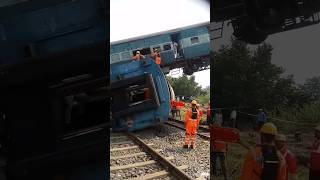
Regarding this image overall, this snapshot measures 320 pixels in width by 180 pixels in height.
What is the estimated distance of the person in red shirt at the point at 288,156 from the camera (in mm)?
2740

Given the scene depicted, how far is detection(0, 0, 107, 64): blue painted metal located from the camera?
9.75 feet

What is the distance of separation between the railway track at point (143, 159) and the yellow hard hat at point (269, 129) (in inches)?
26.6

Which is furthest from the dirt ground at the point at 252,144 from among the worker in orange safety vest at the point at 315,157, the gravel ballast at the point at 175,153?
the gravel ballast at the point at 175,153

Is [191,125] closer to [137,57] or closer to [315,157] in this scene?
[137,57]

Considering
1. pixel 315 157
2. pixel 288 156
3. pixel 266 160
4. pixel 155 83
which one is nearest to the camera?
pixel 315 157

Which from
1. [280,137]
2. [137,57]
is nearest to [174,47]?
[137,57]

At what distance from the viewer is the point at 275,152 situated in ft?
9.31

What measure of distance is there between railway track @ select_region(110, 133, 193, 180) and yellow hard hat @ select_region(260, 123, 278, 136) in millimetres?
675

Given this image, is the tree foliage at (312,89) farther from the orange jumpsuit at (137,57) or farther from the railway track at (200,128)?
the orange jumpsuit at (137,57)

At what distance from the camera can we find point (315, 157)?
2637 millimetres

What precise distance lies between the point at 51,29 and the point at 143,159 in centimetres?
122

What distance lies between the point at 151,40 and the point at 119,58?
28 cm

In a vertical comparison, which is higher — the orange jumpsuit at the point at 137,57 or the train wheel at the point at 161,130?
the orange jumpsuit at the point at 137,57

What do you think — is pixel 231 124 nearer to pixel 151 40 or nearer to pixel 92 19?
pixel 151 40
